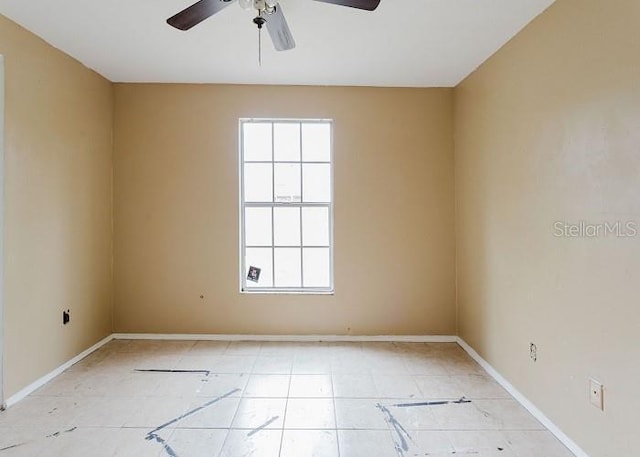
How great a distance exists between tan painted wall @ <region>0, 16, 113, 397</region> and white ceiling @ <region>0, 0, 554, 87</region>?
0.26 metres

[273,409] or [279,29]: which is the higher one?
[279,29]

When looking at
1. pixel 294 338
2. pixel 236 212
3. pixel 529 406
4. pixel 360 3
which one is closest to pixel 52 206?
pixel 236 212

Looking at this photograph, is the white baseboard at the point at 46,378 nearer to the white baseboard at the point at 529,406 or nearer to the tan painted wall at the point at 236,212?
the tan painted wall at the point at 236,212

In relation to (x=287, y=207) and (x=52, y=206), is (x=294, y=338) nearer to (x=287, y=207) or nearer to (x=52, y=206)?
(x=287, y=207)

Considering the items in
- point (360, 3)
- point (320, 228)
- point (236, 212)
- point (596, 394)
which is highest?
point (360, 3)

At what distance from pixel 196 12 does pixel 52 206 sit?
1956 millimetres

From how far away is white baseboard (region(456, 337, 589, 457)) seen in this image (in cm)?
209

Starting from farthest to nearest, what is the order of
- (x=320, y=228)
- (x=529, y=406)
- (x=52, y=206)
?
(x=320, y=228) < (x=52, y=206) < (x=529, y=406)

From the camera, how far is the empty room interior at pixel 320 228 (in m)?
2.04

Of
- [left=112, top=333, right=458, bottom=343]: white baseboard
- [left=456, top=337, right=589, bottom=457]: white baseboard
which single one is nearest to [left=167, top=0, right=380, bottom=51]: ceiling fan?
[left=456, top=337, right=589, bottom=457]: white baseboard

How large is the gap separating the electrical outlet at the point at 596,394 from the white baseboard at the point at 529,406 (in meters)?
0.30

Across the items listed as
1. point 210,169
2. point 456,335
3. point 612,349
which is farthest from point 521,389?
point 210,169

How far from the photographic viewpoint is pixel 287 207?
390 cm

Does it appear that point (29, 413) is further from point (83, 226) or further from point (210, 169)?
point (210, 169)
